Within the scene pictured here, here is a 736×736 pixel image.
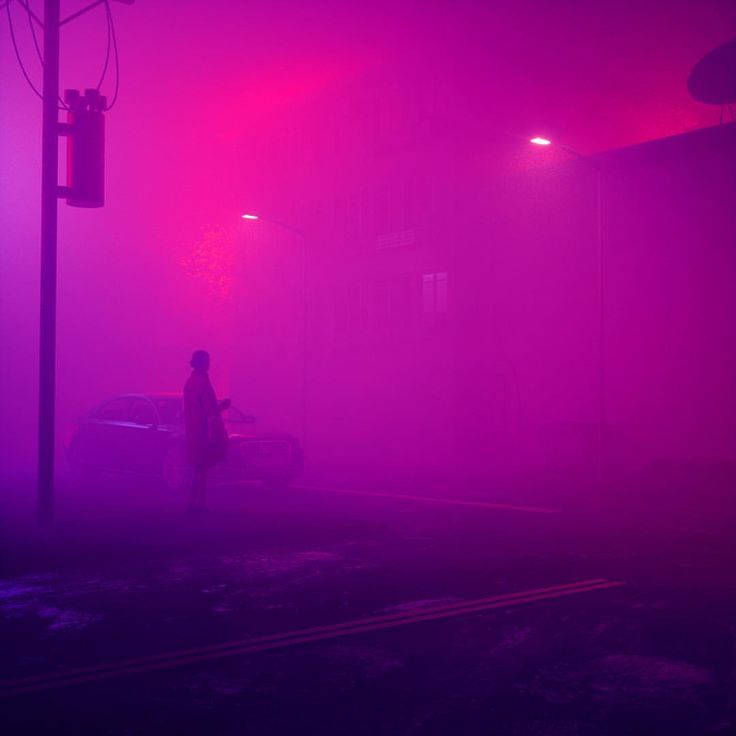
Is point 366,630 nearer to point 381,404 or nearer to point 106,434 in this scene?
point 106,434

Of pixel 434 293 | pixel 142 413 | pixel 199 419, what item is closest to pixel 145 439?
pixel 142 413

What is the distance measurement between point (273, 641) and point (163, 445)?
1009 cm

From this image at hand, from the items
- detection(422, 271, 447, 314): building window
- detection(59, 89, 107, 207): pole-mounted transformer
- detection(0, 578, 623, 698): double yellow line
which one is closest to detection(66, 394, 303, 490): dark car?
detection(59, 89, 107, 207): pole-mounted transformer

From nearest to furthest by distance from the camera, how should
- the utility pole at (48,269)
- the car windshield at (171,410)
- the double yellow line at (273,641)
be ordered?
the double yellow line at (273,641) < the utility pole at (48,269) < the car windshield at (171,410)

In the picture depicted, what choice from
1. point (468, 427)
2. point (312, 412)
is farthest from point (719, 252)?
point (312, 412)

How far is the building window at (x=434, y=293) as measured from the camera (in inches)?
1141

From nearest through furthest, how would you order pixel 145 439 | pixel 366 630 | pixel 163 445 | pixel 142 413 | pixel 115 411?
pixel 366 630 < pixel 163 445 < pixel 145 439 < pixel 142 413 < pixel 115 411

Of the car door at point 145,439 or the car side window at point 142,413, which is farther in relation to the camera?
the car side window at point 142,413

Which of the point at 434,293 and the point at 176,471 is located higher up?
the point at 434,293

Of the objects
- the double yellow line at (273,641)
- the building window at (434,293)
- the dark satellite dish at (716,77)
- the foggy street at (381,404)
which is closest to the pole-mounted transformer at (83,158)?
the foggy street at (381,404)

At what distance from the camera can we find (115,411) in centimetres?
1716

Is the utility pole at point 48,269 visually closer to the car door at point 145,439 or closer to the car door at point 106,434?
the car door at point 145,439

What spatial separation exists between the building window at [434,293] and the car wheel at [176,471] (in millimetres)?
14945

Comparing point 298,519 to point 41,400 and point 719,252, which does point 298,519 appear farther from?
point 719,252
